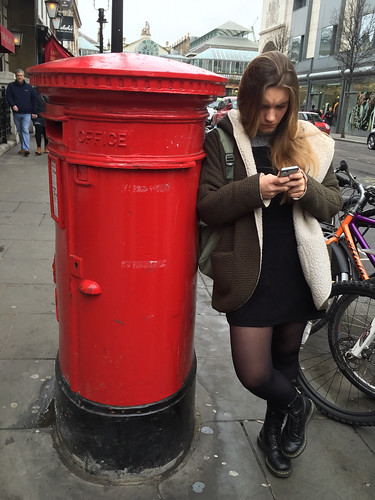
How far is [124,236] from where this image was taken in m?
1.78

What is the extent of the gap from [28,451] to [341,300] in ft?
6.22

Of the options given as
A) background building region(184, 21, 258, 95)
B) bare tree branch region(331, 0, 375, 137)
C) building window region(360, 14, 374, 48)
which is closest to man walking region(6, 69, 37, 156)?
bare tree branch region(331, 0, 375, 137)

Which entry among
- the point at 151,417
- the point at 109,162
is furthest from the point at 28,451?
the point at 109,162

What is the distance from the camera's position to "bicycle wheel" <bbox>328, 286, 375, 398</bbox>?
9.01ft

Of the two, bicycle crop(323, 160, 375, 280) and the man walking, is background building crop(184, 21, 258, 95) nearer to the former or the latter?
the man walking

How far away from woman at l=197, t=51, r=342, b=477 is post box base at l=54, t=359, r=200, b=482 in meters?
0.44

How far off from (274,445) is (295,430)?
127mm

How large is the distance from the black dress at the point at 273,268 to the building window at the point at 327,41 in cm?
3682

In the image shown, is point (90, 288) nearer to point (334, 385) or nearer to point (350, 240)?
point (334, 385)

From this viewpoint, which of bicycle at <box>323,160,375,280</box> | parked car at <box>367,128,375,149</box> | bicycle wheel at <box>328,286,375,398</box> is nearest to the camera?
bicycle wheel at <box>328,286,375,398</box>

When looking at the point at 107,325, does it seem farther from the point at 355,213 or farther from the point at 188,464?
the point at 355,213

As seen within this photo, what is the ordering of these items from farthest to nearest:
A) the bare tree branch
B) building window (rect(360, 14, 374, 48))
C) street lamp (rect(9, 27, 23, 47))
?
building window (rect(360, 14, 374, 48)) < the bare tree branch < street lamp (rect(9, 27, 23, 47))

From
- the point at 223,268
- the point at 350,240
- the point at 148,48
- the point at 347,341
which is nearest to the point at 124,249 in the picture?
the point at 223,268

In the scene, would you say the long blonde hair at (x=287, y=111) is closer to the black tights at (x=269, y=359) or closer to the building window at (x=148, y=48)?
the black tights at (x=269, y=359)
